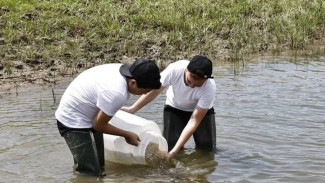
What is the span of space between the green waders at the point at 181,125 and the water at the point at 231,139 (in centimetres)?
24

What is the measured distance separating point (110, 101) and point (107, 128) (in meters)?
0.36

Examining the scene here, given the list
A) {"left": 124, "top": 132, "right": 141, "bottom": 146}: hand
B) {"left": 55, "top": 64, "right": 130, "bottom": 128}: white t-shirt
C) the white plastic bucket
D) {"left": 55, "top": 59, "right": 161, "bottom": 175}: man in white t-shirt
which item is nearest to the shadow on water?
the white plastic bucket

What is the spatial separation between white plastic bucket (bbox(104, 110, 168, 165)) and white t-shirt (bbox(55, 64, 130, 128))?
57cm

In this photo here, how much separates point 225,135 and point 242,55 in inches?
191

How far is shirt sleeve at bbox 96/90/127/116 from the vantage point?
484cm

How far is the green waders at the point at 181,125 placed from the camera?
21.0 feet

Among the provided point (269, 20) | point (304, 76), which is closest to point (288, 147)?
point (304, 76)

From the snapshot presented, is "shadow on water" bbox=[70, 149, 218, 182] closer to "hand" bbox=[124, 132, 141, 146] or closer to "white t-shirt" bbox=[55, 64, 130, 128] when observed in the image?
"hand" bbox=[124, 132, 141, 146]

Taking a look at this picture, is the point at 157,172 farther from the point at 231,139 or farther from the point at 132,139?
the point at 231,139

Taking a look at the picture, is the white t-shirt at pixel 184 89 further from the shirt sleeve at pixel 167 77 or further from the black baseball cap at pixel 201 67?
the black baseball cap at pixel 201 67

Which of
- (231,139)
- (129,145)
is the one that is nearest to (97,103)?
(129,145)

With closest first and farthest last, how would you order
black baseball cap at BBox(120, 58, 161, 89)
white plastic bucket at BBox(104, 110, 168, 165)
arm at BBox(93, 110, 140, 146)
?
black baseball cap at BBox(120, 58, 161, 89) < arm at BBox(93, 110, 140, 146) < white plastic bucket at BBox(104, 110, 168, 165)

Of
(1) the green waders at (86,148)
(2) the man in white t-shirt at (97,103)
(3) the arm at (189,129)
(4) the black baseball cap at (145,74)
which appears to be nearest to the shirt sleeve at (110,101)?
(2) the man in white t-shirt at (97,103)

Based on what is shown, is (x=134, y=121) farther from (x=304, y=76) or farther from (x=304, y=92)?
(x=304, y=76)
